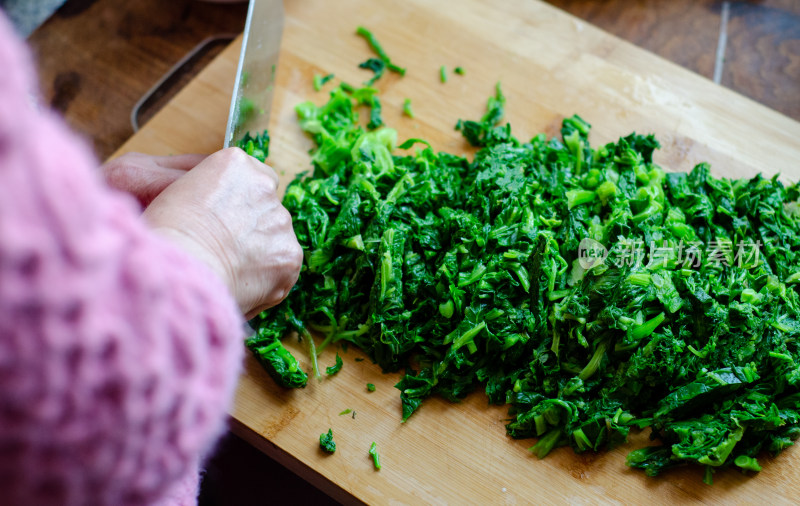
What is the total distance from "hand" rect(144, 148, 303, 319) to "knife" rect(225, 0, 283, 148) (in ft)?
1.52

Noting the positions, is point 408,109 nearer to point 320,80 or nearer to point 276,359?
point 320,80

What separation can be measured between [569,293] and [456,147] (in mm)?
994

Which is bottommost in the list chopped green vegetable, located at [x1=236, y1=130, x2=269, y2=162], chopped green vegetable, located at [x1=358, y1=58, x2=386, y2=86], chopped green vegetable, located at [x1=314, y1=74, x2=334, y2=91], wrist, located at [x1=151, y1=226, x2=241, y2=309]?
chopped green vegetable, located at [x1=236, y1=130, x2=269, y2=162]

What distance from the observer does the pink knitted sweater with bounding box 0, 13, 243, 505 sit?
779 mm

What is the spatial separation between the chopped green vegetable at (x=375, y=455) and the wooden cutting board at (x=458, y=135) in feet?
0.08

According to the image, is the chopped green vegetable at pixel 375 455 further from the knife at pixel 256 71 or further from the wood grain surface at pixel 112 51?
the wood grain surface at pixel 112 51

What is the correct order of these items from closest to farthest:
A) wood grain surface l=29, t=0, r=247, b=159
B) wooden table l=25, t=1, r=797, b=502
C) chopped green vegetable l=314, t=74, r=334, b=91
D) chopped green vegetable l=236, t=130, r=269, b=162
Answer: wooden table l=25, t=1, r=797, b=502 → chopped green vegetable l=236, t=130, r=269, b=162 → chopped green vegetable l=314, t=74, r=334, b=91 → wood grain surface l=29, t=0, r=247, b=159

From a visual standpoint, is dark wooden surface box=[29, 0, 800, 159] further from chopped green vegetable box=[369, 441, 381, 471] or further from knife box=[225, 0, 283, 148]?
chopped green vegetable box=[369, 441, 381, 471]

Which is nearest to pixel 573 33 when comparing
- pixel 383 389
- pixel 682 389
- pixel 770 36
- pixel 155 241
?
pixel 770 36

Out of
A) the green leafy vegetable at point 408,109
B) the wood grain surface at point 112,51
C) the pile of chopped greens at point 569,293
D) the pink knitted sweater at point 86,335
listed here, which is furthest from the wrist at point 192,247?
the wood grain surface at point 112,51

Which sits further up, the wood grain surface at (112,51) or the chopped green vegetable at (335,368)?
the wood grain surface at (112,51)

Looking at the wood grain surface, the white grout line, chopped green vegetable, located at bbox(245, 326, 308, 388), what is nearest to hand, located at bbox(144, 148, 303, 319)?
chopped green vegetable, located at bbox(245, 326, 308, 388)

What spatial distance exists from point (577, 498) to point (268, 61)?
2.34m

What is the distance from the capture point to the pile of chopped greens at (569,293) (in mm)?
2229
